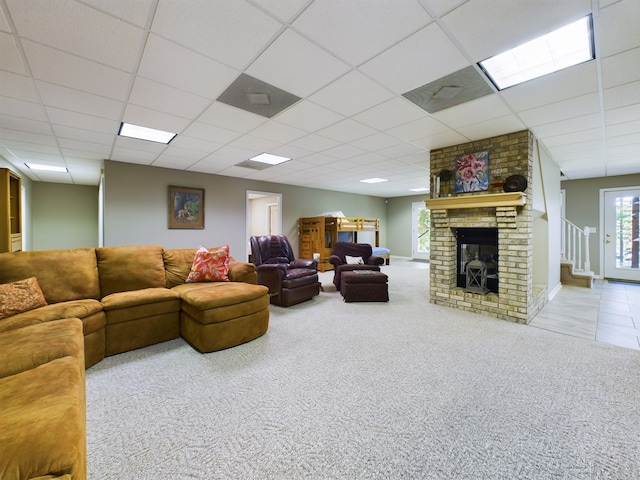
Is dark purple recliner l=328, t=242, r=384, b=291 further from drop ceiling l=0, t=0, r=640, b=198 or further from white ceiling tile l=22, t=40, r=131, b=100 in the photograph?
white ceiling tile l=22, t=40, r=131, b=100

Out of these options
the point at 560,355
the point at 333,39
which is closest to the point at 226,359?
the point at 333,39

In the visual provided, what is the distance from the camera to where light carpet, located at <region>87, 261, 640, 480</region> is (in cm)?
137

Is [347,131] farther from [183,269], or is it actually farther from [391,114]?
[183,269]

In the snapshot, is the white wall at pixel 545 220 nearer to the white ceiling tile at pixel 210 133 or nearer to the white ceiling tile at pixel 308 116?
the white ceiling tile at pixel 308 116

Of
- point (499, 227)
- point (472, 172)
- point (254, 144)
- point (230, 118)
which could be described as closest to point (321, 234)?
point (254, 144)

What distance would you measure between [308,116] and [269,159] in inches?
81.5

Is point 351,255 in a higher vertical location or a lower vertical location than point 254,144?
lower

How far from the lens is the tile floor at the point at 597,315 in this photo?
3.04m

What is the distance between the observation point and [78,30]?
5.60 feet

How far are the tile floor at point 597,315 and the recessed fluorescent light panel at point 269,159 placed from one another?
4483mm

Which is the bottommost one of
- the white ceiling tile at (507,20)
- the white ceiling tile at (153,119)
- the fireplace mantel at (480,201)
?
the fireplace mantel at (480,201)

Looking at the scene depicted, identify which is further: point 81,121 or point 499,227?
point 499,227

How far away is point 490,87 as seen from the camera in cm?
242

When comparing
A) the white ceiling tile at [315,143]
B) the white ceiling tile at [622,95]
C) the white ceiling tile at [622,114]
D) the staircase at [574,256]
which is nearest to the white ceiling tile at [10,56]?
the white ceiling tile at [315,143]
